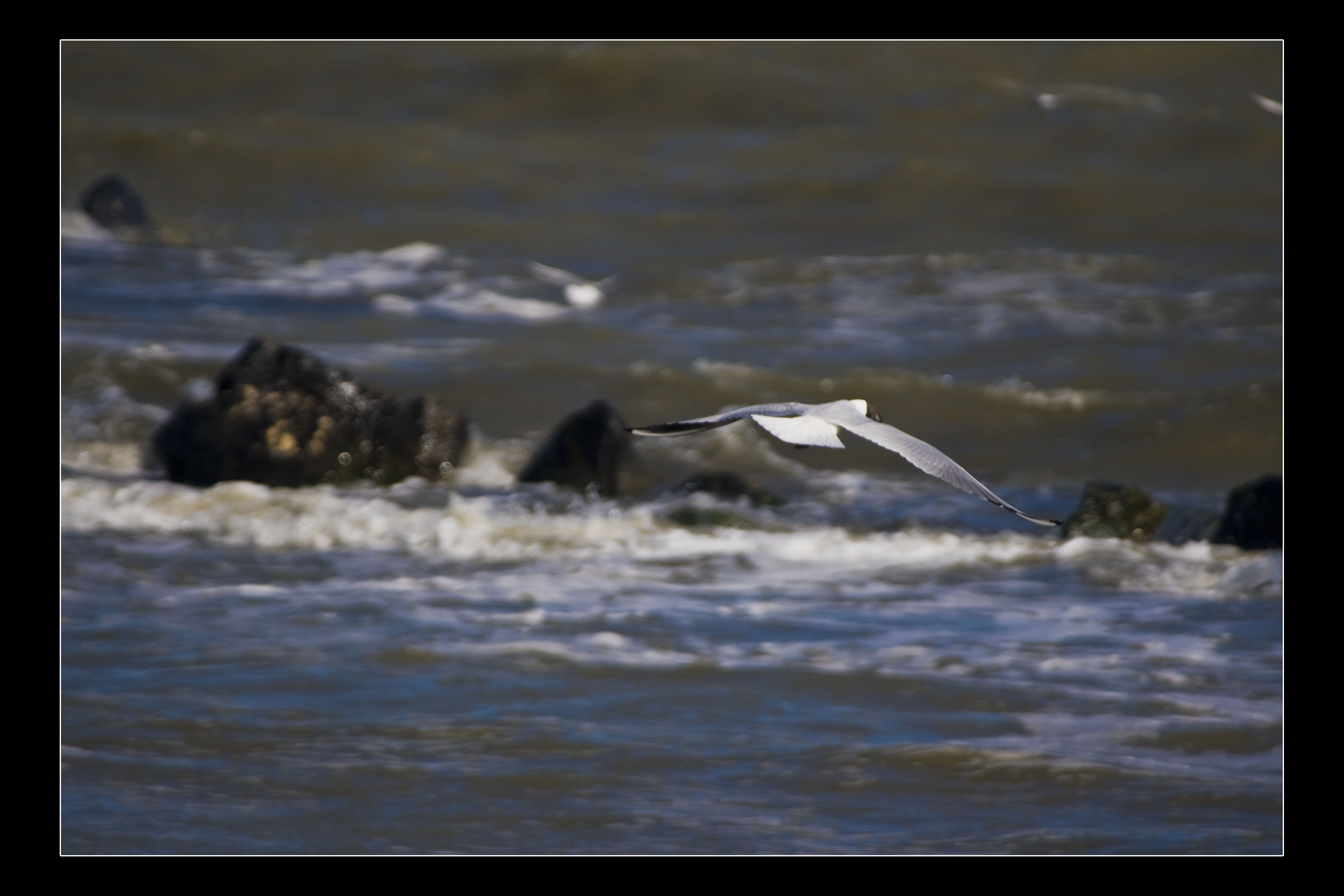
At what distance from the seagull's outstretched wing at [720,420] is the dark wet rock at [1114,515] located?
4.86 m

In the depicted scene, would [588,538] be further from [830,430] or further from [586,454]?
[830,430]

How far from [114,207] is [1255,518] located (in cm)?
1320

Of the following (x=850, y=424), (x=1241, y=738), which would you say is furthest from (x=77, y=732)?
(x=1241, y=738)

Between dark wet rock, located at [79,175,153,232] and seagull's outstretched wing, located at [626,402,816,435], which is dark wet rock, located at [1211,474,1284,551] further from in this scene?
dark wet rock, located at [79,175,153,232]

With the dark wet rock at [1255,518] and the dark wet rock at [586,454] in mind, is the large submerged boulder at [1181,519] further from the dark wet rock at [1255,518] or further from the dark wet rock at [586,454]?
the dark wet rock at [586,454]

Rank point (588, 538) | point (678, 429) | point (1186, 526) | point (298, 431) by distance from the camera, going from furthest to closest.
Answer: point (298, 431) < point (588, 538) < point (1186, 526) < point (678, 429)

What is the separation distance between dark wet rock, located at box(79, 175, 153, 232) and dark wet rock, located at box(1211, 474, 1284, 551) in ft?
41.9

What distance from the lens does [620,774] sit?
495cm

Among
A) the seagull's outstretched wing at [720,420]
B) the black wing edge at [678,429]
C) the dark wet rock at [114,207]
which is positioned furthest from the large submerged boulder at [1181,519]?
the dark wet rock at [114,207]

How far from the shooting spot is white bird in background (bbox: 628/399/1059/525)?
328 cm

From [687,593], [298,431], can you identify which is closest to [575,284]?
[298,431]

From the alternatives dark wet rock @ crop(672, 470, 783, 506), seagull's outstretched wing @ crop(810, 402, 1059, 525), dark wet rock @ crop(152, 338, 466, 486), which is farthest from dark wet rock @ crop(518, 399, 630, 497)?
seagull's outstretched wing @ crop(810, 402, 1059, 525)

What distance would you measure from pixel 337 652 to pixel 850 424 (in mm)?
3169

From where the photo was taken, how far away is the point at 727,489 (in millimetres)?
8938
